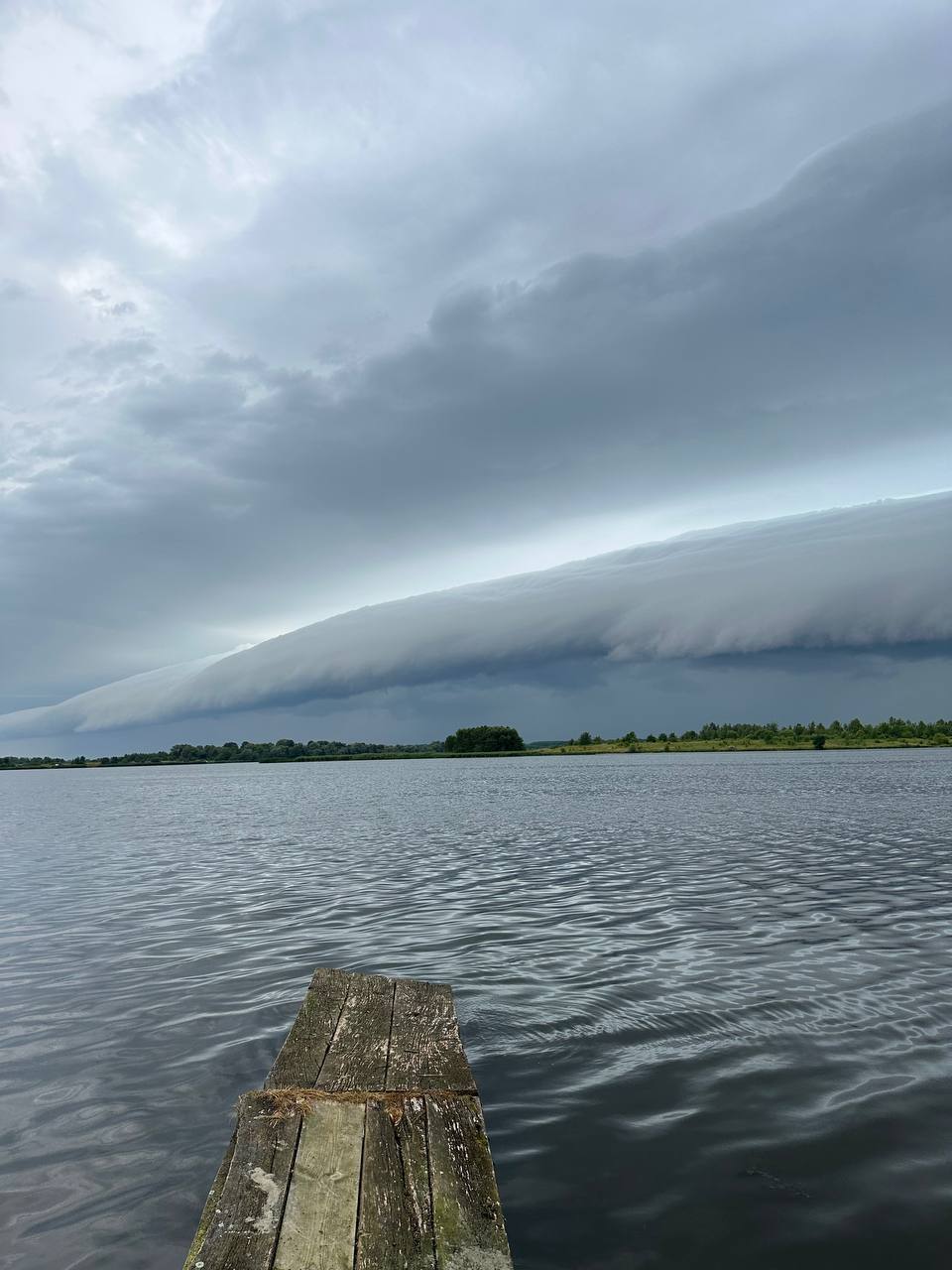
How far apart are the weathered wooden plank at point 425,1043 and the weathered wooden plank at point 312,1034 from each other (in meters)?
0.72

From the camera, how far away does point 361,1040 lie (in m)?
9.16

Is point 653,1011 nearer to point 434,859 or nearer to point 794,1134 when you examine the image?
point 794,1134

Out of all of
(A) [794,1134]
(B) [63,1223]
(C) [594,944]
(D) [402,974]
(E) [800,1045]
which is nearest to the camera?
(B) [63,1223]

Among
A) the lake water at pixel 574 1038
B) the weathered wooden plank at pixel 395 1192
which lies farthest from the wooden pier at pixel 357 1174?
the lake water at pixel 574 1038

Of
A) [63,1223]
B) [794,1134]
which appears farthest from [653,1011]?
[63,1223]

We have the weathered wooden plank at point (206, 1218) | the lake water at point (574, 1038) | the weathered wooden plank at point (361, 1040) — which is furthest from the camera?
the weathered wooden plank at point (361, 1040)

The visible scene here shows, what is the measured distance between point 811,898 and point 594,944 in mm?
8044

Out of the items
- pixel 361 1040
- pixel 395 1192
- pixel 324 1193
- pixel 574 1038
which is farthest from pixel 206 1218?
pixel 574 1038

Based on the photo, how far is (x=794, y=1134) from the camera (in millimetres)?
8734

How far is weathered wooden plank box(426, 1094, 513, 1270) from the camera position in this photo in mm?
5410

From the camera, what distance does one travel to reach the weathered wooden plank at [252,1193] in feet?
17.6

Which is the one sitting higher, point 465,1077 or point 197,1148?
point 465,1077

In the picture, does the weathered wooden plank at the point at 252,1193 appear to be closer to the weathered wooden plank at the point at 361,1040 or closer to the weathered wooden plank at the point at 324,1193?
the weathered wooden plank at the point at 324,1193

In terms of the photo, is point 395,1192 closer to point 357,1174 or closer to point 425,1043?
point 357,1174
